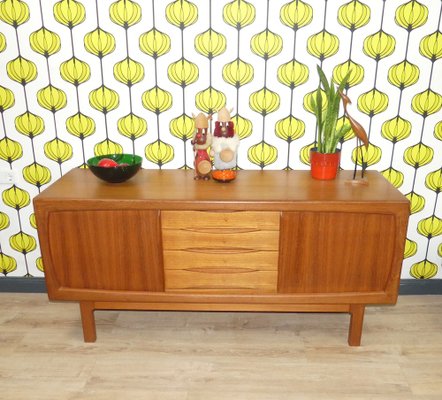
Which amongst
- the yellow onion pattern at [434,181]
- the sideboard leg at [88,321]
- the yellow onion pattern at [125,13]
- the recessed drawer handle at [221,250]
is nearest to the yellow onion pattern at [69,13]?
the yellow onion pattern at [125,13]

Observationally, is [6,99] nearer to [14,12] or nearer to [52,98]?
[52,98]

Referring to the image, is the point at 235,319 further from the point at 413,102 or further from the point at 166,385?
the point at 413,102

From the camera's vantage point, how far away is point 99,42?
6.95ft

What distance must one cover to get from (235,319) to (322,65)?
134cm

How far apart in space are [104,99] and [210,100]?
1.73 feet

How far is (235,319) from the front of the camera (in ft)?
7.52

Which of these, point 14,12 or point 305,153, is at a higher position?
point 14,12

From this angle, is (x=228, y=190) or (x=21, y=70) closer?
(x=228, y=190)

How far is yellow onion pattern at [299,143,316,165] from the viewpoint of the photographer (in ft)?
7.48

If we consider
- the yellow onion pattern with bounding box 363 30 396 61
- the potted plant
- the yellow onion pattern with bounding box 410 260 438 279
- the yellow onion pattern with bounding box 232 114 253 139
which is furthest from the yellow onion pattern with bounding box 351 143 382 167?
the yellow onion pattern with bounding box 410 260 438 279

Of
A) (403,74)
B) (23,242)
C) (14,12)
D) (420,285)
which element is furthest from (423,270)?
(14,12)

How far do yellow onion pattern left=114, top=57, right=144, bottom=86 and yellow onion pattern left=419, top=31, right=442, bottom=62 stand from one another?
1338 millimetres

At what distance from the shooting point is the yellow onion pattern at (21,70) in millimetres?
2154

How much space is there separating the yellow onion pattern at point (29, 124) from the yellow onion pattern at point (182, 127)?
0.67m
